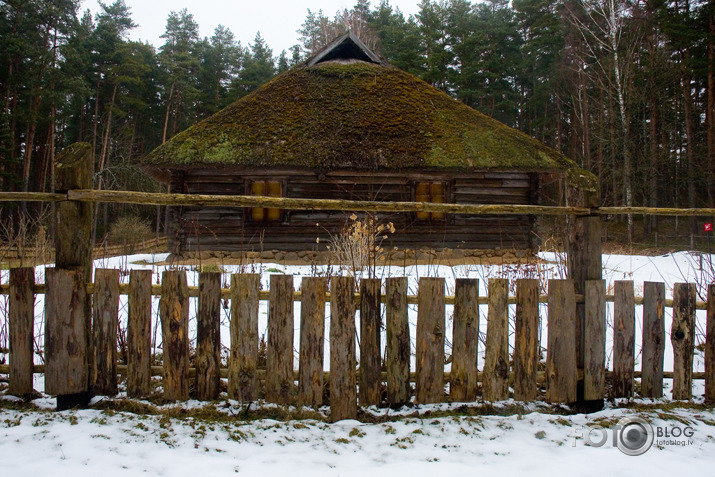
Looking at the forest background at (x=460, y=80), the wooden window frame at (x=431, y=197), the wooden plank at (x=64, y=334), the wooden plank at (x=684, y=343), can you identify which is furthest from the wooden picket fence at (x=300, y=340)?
the forest background at (x=460, y=80)

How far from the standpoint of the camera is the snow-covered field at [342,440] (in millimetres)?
1858

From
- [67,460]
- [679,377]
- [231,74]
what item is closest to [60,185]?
[67,460]

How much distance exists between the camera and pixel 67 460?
1834 millimetres

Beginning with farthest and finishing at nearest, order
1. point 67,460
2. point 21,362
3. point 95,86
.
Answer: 1. point 95,86
2. point 21,362
3. point 67,460

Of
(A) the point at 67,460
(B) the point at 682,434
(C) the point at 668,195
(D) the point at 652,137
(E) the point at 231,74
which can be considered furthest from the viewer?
(E) the point at 231,74

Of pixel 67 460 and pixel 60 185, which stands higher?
pixel 60 185

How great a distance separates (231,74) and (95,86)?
10.7 meters

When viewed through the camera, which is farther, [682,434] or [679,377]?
[679,377]

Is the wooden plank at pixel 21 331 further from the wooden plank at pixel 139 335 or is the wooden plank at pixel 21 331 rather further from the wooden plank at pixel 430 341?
the wooden plank at pixel 430 341

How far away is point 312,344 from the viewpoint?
92.7 inches

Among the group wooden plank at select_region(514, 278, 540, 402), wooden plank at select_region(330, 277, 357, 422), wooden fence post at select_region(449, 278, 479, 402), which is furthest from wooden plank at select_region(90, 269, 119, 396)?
wooden plank at select_region(514, 278, 540, 402)

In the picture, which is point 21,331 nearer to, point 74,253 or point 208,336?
point 74,253

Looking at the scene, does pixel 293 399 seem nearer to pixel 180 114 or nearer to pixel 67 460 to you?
pixel 67 460

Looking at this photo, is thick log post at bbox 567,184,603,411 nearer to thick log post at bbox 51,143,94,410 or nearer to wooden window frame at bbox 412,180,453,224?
thick log post at bbox 51,143,94,410
